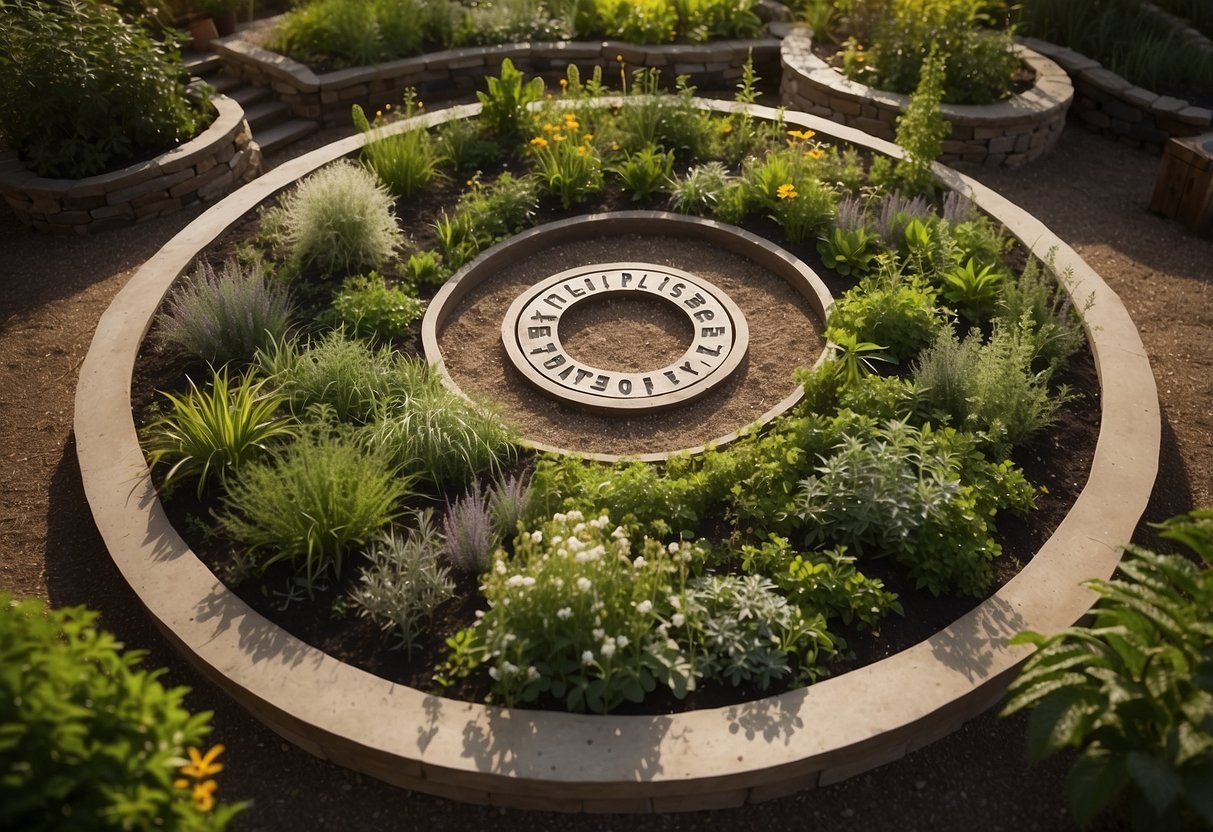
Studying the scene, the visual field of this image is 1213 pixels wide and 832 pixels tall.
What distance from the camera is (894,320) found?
5855 millimetres

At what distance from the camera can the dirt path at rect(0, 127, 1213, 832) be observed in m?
4.05

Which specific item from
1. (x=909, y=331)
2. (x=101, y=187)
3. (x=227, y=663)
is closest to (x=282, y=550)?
(x=227, y=663)

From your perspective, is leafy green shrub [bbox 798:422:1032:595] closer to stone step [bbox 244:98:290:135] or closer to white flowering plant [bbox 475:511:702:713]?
white flowering plant [bbox 475:511:702:713]

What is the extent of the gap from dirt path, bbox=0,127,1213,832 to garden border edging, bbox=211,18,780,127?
213 cm

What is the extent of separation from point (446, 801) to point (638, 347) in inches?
127

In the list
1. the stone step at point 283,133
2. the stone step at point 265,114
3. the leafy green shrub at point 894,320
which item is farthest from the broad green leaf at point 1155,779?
the stone step at point 265,114

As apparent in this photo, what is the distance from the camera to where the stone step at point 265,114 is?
9.17m

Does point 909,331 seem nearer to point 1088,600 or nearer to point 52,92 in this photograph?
point 1088,600

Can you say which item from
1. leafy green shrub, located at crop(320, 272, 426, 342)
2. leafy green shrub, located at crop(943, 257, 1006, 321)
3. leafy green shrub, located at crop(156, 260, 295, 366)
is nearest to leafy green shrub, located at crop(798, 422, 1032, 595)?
leafy green shrub, located at crop(943, 257, 1006, 321)

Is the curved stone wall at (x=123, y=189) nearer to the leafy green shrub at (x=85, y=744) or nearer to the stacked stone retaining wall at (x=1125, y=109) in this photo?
the leafy green shrub at (x=85, y=744)

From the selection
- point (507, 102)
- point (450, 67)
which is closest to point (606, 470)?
point (507, 102)

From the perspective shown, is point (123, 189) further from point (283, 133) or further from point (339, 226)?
point (339, 226)

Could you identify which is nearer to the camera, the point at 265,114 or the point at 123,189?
the point at 123,189

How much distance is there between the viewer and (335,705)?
159 inches
